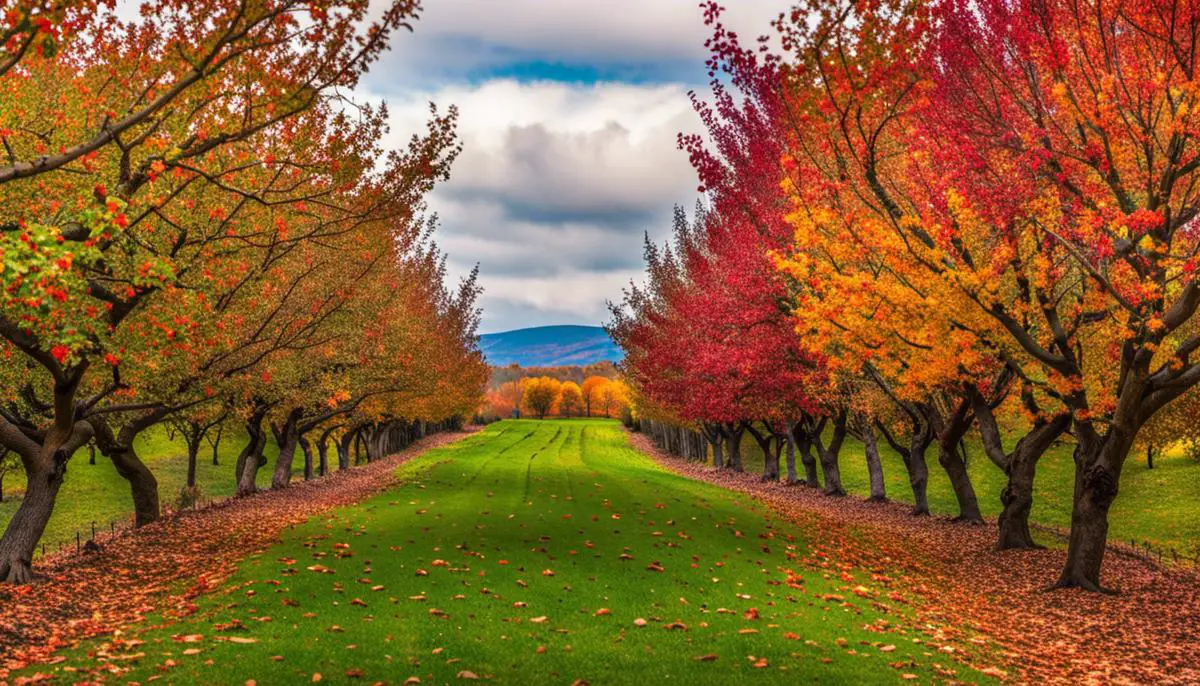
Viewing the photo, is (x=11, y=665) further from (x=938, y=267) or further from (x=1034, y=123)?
(x=1034, y=123)

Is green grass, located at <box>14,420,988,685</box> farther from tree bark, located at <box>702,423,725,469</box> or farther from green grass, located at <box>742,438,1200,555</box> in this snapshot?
tree bark, located at <box>702,423,725,469</box>

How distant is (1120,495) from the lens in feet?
150

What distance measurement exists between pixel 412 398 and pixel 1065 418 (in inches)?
1557

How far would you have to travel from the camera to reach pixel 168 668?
32.5ft

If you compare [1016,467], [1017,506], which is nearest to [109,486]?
[1017,506]

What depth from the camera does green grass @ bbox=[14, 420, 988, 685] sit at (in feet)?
34.3

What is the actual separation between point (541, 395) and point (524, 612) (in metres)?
174

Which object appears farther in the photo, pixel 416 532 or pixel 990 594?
pixel 416 532

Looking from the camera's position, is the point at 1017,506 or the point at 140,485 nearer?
the point at 1017,506

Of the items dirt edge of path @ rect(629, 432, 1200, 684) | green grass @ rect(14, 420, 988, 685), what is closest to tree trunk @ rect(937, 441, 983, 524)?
dirt edge of path @ rect(629, 432, 1200, 684)

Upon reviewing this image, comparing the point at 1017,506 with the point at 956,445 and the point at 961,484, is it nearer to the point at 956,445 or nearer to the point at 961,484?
the point at 956,445

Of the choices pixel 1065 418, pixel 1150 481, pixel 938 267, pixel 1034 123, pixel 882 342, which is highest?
pixel 1034 123

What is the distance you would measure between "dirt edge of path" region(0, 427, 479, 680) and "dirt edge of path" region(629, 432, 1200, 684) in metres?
14.6

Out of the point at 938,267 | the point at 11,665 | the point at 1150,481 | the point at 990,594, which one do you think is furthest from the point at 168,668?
the point at 1150,481
